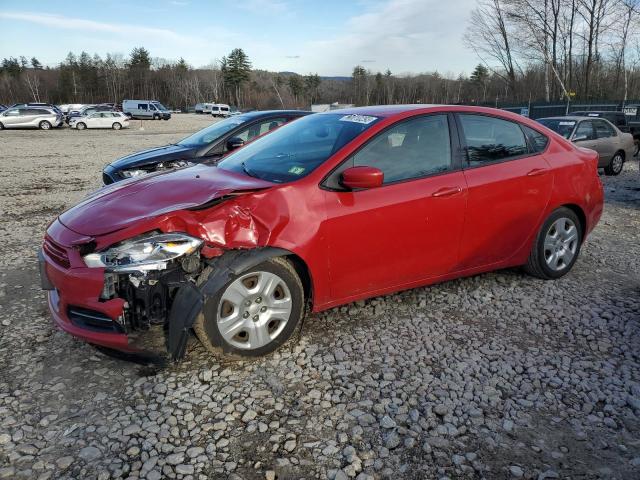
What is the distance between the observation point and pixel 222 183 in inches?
134

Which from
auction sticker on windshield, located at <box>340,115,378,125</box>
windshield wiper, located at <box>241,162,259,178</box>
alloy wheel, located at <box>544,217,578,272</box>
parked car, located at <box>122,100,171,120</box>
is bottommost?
alloy wheel, located at <box>544,217,578,272</box>

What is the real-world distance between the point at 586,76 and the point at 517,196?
3795cm

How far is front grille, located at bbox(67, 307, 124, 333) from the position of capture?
2.88 meters

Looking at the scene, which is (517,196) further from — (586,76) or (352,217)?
(586,76)

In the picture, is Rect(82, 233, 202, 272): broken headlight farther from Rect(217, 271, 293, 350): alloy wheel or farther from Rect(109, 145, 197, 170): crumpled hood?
Rect(109, 145, 197, 170): crumpled hood

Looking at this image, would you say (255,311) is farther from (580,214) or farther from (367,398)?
(580,214)

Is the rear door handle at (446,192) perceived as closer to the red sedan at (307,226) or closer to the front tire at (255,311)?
the red sedan at (307,226)

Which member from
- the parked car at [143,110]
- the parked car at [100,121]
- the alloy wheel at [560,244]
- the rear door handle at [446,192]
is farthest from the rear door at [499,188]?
the parked car at [143,110]

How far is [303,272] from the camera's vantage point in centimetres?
337

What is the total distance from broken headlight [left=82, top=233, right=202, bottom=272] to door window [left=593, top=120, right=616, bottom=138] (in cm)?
1160

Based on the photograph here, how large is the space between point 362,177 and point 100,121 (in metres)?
37.8

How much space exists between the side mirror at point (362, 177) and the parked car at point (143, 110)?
5610 centimetres

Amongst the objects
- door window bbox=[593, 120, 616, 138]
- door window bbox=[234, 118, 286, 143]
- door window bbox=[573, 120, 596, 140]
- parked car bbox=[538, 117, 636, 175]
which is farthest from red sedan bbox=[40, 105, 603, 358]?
door window bbox=[593, 120, 616, 138]

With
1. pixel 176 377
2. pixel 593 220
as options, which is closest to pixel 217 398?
pixel 176 377
